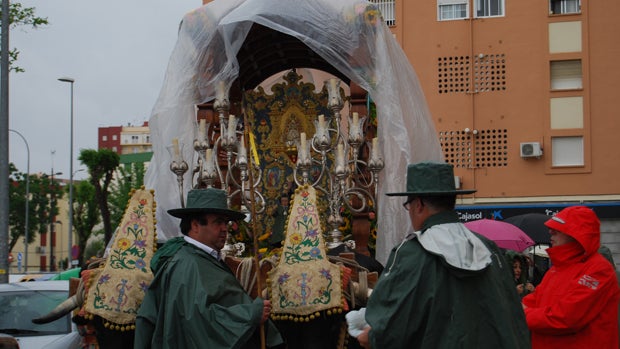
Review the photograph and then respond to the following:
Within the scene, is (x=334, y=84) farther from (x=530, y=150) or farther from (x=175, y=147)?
(x=530, y=150)

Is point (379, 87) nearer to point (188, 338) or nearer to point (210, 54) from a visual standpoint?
point (210, 54)

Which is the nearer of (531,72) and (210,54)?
(210,54)

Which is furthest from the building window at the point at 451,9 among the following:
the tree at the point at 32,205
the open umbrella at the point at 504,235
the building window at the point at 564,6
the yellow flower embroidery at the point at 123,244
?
the tree at the point at 32,205

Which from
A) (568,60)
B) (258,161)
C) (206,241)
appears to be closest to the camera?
(206,241)

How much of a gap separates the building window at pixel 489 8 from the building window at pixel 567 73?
2.28 m

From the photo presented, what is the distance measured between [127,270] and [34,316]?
13.6ft

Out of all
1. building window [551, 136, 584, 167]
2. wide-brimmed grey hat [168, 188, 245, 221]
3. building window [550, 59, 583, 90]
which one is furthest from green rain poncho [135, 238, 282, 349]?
building window [550, 59, 583, 90]

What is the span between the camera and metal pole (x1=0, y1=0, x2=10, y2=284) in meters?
15.9

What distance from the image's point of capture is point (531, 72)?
89.1ft

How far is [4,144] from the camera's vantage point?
16.0 meters

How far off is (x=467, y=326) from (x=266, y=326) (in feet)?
6.82

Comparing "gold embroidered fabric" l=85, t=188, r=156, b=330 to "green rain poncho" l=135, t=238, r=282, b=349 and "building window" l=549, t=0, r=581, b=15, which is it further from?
"building window" l=549, t=0, r=581, b=15

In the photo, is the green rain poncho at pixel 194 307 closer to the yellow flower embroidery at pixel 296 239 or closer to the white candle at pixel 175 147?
the yellow flower embroidery at pixel 296 239

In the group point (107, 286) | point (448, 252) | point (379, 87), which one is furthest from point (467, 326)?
point (379, 87)
